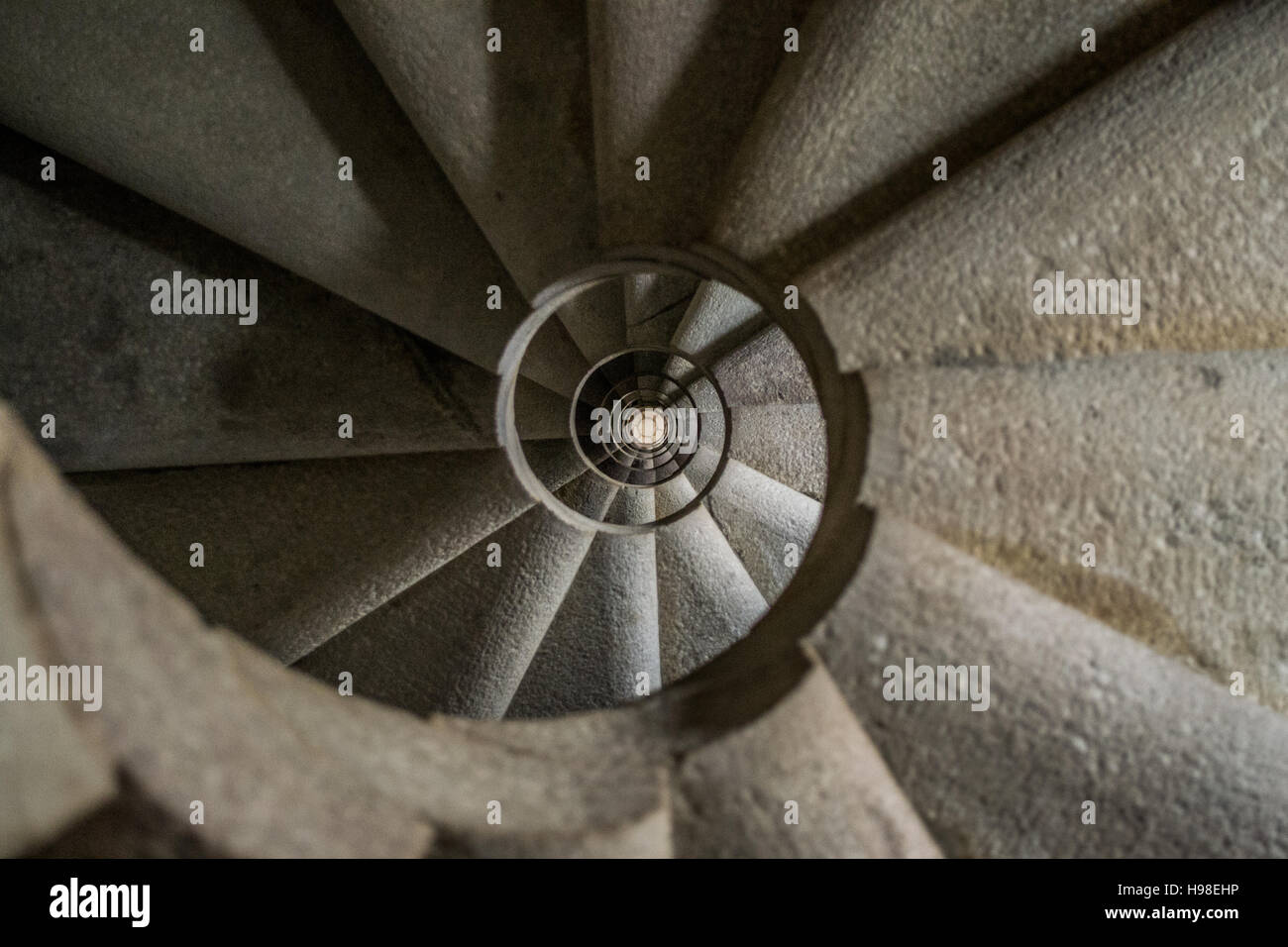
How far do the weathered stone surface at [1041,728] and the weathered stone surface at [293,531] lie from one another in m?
1.66

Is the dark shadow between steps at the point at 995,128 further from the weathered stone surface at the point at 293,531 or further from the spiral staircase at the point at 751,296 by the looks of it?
the weathered stone surface at the point at 293,531

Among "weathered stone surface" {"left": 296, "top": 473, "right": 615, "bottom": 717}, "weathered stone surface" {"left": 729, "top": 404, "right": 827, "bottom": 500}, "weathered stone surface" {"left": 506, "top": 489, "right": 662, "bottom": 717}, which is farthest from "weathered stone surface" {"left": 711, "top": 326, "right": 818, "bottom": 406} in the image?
"weathered stone surface" {"left": 296, "top": 473, "right": 615, "bottom": 717}

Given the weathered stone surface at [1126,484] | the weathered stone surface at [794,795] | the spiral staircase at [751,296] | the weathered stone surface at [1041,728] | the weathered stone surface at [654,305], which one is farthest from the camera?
the weathered stone surface at [654,305]

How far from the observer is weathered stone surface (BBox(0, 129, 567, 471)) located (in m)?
2.52

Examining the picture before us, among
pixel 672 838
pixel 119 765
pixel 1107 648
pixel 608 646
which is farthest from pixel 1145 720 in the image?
pixel 608 646

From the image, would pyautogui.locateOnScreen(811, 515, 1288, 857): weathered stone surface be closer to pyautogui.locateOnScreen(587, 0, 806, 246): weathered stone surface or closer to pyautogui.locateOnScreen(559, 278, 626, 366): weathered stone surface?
pyautogui.locateOnScreen(587, 0, 806, 246): weathered stone surface

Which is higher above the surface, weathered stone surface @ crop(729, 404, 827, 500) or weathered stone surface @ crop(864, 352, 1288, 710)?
weathered stone surface @ crop(729, 404, 827, 500)

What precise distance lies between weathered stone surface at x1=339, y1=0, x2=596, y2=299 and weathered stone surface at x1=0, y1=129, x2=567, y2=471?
0.65 meters

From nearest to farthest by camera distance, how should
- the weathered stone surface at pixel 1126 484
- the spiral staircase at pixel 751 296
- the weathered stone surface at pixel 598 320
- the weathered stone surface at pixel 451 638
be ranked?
the spiral staircase at pixel 751 296
the weathered stone surface at pixel 1126 484
the weathered stone surface at pixel 451 638
the weathered stone surface at pixel 598 320

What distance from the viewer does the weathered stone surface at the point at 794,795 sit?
1.50 meters

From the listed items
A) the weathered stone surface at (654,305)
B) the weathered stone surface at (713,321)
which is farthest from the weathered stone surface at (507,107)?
the weathered stone surface at (713,321)
